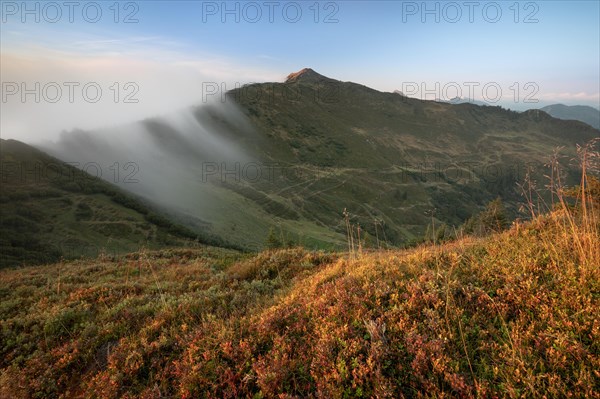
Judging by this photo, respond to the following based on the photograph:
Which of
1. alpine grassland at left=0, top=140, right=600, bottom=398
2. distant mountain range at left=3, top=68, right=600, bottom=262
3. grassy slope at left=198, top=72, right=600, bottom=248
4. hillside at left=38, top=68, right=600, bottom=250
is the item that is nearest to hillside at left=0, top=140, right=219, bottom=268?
distant mountain range at left=3, top=68, right=600, bottom=262

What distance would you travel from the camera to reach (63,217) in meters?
39.1

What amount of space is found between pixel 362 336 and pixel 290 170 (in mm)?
117820

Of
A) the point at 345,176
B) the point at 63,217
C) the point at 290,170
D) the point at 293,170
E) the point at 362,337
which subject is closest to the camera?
the point at 362,337

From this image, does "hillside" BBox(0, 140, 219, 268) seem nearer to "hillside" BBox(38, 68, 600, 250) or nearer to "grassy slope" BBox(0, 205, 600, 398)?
"hillside" BBox(38, 68, 600, 250)

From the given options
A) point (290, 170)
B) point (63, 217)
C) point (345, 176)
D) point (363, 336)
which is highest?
point (290, 170)

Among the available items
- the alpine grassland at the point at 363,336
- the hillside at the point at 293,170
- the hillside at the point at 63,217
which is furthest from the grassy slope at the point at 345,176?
the alpine grassland at the point at 363,336

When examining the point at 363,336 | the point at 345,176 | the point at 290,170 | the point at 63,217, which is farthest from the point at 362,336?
Result: the point at 345,176

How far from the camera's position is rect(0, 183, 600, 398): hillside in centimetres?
331

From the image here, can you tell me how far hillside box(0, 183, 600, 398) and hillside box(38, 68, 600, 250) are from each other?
30.5m

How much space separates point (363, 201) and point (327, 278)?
4309 inches

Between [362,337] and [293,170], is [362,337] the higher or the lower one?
the lower one

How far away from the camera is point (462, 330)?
3859mm

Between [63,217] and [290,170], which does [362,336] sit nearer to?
[63,217]

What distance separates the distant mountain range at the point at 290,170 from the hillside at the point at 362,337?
2119 cm
